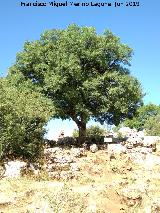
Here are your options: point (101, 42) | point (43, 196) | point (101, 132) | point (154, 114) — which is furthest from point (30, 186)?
point (154, 114)

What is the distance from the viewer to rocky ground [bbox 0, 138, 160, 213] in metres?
25.4

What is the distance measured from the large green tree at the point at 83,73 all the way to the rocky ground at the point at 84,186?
37.5 feet

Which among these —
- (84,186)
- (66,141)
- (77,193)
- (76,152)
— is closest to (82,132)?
(66,141)

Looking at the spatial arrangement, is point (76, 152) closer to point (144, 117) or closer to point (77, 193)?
point (77, 193)

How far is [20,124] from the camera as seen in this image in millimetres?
38625

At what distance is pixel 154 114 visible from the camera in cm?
11369

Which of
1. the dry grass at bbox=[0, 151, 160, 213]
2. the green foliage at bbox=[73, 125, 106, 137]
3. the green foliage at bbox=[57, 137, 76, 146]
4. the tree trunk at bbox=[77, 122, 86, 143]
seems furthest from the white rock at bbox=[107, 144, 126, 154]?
the green foliage at bbox=[73, 125, 106, 137]

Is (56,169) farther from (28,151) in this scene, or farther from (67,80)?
(67,80)

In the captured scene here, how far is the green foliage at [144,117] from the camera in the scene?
107 metres

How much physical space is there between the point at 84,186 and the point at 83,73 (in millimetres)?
24433

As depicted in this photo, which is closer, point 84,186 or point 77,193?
point 77,193

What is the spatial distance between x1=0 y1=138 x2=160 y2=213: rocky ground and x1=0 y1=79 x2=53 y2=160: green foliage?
86.7 inches

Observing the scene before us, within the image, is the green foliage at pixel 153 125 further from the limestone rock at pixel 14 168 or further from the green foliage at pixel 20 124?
the limestone rock at pixel 14 168

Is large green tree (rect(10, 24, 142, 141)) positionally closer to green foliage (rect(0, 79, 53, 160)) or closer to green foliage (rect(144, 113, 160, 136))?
green foliage (rect(0, 79, 53, 160))
